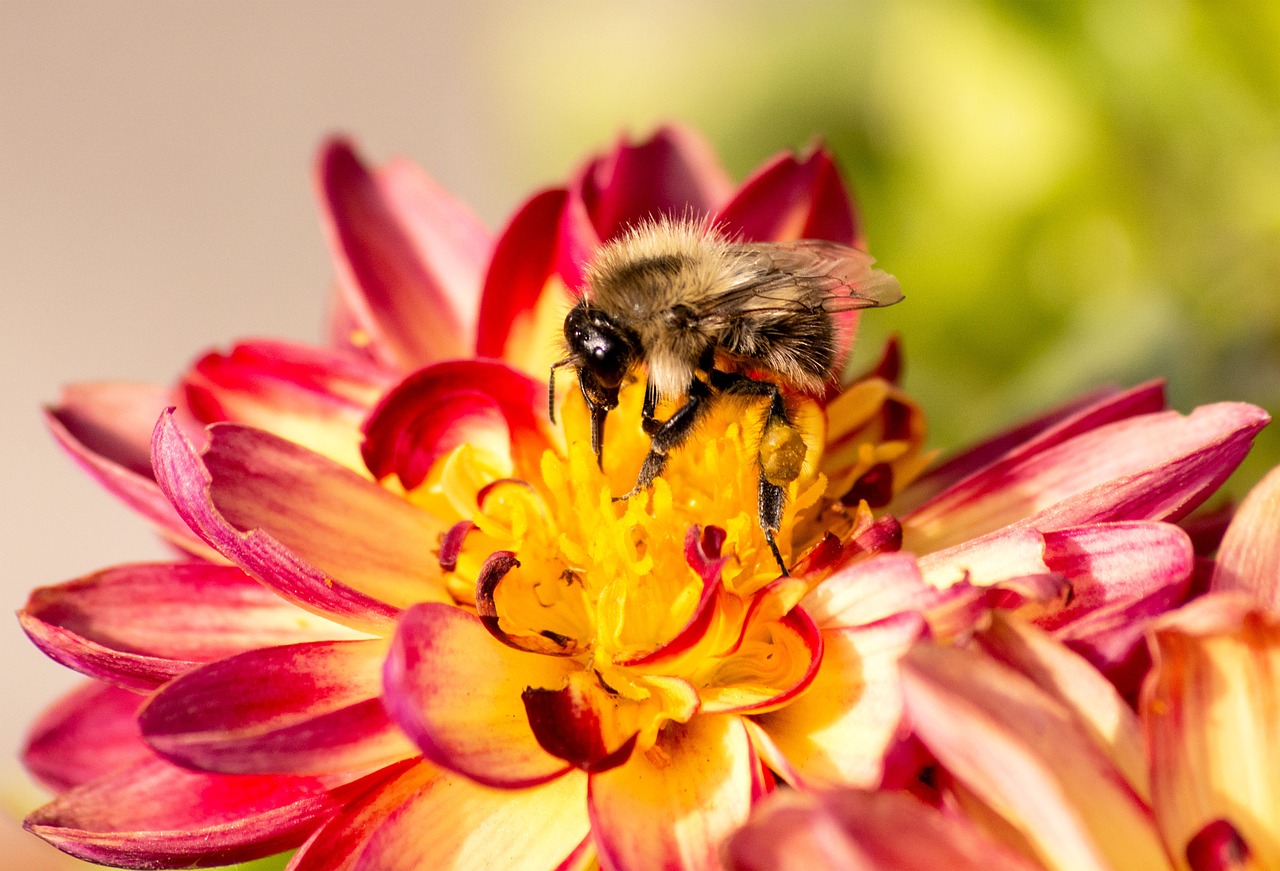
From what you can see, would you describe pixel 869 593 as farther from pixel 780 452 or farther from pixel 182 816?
pixel 182 816

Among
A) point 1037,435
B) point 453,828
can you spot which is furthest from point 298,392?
point 1037,435

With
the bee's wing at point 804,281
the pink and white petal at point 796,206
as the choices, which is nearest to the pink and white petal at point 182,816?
the bee's wing at point 804,281

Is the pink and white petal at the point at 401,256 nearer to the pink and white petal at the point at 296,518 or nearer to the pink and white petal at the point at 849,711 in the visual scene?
the pink and white petal at the point at 296,518

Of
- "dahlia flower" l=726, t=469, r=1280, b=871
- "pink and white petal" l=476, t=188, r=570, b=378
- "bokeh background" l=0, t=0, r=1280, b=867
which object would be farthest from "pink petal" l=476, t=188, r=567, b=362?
"bokeh background" l=0, t=0, r=1280, b=867

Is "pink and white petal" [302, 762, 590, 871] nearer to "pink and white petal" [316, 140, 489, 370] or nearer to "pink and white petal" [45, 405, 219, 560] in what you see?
"pink and white petal" [45, 405, 219, 560]

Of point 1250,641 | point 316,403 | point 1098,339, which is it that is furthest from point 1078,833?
point 1098,339
